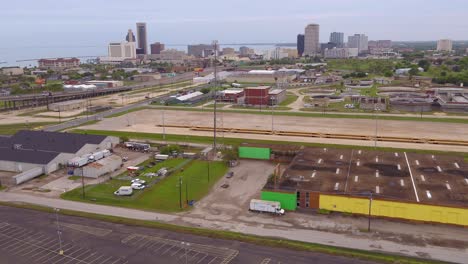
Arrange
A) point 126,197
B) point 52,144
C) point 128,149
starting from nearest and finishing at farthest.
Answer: point 126,197 → point 52,144 → point 128,149

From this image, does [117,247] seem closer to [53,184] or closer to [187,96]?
[53,184]

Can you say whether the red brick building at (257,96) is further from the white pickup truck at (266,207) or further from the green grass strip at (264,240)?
the green grass strip at (264,240)

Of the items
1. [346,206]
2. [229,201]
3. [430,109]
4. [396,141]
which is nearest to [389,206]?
[346,206]

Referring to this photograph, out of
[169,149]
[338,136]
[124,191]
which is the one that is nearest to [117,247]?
[124,191]

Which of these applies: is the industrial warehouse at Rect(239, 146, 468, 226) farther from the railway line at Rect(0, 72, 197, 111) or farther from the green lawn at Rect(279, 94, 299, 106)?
the railway line at Rect(0, 72, 197, 111)

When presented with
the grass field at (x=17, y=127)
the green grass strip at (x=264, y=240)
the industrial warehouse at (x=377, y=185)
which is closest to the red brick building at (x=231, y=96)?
the grass field at (x=17, y=127)

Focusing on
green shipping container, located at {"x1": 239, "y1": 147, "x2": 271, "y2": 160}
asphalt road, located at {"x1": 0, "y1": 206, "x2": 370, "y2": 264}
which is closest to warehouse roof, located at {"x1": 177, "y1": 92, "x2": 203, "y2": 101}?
green shipping container, located at {"x1": 239, "y1": 147, "x2": 271, "y2": 160}

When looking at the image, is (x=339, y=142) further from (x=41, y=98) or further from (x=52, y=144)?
(x=41, y=98)
